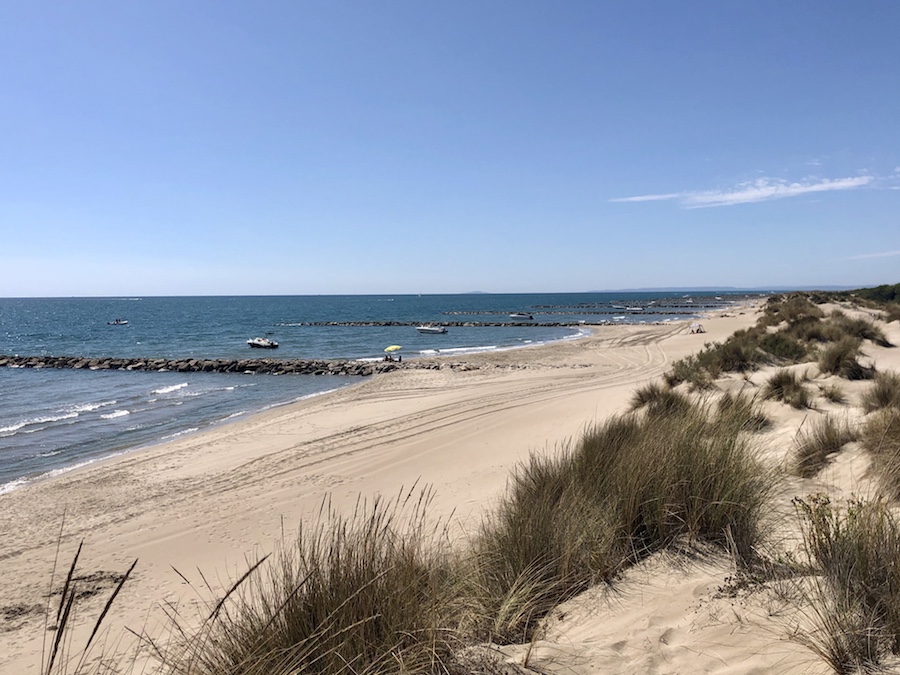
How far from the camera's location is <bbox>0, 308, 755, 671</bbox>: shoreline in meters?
7.33

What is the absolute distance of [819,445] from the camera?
6.29m

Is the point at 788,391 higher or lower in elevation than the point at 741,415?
lower

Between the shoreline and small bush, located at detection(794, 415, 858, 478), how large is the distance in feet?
12.6

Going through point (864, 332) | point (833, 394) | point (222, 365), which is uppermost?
point (864, 332)

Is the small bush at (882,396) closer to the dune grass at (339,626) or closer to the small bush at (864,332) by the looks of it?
the dune grass at (339,626)

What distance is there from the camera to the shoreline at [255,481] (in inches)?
289

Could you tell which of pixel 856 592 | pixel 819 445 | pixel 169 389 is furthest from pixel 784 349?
pixel 169 389

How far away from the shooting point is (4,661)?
5.34 m

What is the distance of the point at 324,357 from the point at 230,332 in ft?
95.1

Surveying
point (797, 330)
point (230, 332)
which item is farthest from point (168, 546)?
point (230, 332)

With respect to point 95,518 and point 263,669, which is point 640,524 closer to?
point 263,669

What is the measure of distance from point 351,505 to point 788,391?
8.09 metres

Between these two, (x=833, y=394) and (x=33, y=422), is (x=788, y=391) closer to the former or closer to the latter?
(x=833, y=394)

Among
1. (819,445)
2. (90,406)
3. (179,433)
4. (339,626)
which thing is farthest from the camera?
(90,406)
